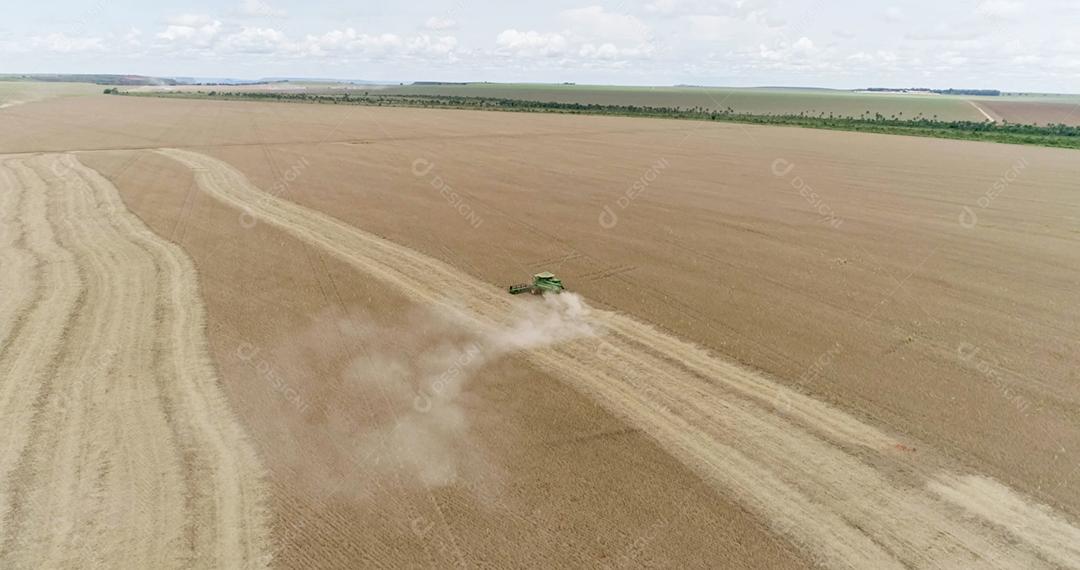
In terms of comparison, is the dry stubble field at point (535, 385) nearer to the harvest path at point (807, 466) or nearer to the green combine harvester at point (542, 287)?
the harvest path at point (807, 466)

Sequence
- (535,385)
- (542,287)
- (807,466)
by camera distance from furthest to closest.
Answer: (542,287), (535,385), (807,466)

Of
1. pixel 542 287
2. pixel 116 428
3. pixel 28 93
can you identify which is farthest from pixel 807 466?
pixel 28 93

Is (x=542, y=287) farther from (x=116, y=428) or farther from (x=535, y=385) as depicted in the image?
(x=116, y=428)

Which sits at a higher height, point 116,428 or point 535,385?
point 535,385

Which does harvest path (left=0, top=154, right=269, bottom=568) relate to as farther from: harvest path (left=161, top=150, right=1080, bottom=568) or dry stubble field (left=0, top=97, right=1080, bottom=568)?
harvest path (left=161, top=150, right=1080, bottom=568)

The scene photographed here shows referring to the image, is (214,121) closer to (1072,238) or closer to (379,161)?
(379,161)

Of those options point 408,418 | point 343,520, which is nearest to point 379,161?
point 408,418

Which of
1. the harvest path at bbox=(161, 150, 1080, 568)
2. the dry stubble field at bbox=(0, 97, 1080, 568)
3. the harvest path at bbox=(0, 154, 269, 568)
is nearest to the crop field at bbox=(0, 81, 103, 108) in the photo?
the dry stubble field at bbox=(0, 97, 1080, 568)
